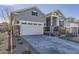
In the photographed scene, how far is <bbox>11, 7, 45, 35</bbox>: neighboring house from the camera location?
135 inches

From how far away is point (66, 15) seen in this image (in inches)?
135

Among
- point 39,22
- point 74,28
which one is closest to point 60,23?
point 74,28

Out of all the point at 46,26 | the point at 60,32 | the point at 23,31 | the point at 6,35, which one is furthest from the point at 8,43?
the point at 60,32

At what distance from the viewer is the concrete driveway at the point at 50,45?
341 cm

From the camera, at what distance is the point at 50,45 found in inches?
135

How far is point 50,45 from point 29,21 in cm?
72

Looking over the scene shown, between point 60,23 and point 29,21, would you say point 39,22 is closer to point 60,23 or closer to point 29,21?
point 29,21

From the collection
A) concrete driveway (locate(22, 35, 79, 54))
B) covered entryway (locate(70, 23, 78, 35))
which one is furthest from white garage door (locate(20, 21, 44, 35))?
covered entryway (locate(70, 23, 78, 35))

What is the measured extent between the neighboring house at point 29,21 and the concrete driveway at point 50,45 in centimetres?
15

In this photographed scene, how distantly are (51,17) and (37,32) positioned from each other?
0.47m

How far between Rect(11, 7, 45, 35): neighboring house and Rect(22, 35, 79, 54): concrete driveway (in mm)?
146

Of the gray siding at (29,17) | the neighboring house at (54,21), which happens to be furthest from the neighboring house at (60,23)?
the gray siding at (29,17)

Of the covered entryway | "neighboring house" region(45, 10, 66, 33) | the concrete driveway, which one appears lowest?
the concrete driveway

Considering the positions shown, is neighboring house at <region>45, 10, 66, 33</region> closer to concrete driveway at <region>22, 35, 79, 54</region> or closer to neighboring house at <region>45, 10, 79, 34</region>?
neighboring house at <region>45, 10, 79, 34</region>
